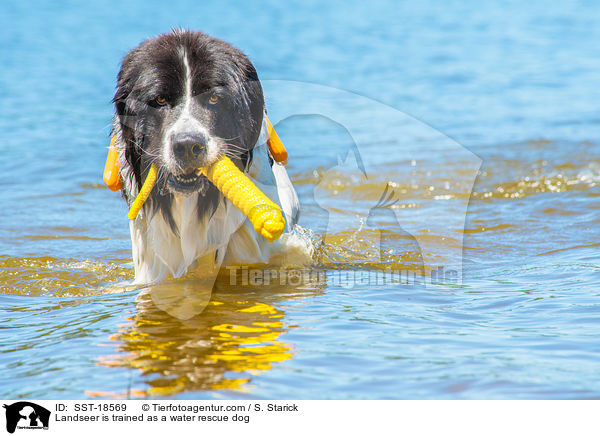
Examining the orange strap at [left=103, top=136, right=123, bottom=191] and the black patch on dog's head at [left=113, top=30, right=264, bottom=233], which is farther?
the orange strap at [left=103, top=136, right=123, bottom=191]

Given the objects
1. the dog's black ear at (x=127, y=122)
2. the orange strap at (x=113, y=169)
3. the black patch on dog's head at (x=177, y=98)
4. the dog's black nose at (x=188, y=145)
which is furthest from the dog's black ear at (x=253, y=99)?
the orange strap at (x=113, y=169)

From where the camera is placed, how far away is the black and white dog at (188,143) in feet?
11.6

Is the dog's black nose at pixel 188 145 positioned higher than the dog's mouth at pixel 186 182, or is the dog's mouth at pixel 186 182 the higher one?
the dog's black nose at pixel 188 145

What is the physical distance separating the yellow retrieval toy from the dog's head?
0.06 m

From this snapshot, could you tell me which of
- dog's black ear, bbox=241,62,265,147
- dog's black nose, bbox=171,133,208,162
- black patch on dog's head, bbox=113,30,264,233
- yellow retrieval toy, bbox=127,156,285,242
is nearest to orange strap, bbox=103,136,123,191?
black patch on dog's head, bbox=113,30,264,233

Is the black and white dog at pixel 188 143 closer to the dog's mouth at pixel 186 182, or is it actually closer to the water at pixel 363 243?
the dog's mouth at pixel 186 182

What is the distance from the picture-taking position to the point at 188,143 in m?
3.45

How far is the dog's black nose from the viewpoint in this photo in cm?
344

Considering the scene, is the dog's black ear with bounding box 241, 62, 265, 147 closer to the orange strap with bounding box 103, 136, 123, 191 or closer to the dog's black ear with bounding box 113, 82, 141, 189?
the dog's black ear with bounding box 113, 82, 141, 189
